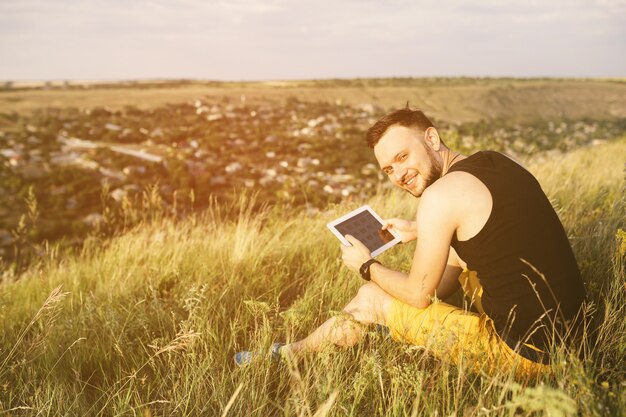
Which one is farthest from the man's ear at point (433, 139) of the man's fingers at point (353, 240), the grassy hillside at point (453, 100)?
the grassy hillside at point (453, 100)

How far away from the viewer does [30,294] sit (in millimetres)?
3729

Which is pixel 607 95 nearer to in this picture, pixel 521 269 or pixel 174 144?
pixel 174 144

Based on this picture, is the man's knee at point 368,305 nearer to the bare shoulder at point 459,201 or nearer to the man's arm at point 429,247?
the man's arm at point 429,247

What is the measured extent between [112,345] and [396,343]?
1.58 m

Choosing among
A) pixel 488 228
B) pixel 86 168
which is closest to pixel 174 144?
pixel 86 168

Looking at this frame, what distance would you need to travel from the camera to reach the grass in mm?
1870

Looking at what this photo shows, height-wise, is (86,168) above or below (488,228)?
below

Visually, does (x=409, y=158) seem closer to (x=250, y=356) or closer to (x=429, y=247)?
(x=429, y=247)

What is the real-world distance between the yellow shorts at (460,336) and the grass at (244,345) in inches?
2.4

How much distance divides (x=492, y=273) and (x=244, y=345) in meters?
1.47

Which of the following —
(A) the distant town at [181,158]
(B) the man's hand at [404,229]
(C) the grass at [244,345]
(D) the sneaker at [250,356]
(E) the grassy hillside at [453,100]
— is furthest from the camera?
(E) the grassy hillside at [453,100]

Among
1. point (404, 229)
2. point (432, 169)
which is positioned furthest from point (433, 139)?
point (404, 229)

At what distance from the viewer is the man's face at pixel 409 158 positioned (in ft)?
8.43

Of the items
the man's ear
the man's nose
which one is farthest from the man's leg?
the man's ear
